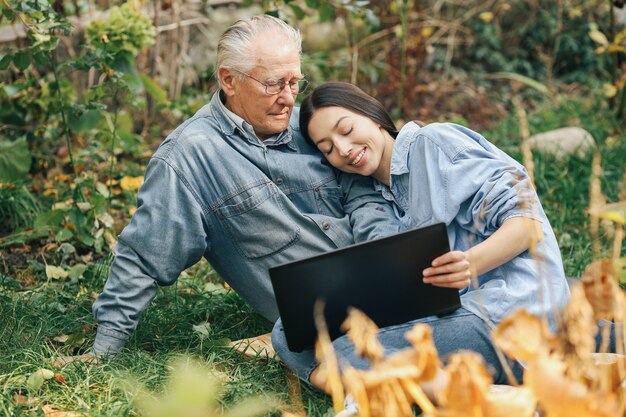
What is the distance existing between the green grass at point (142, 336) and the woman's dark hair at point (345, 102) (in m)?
0.82

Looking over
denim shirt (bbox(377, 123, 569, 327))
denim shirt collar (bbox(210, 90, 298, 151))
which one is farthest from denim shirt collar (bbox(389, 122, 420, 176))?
denim shirt collar (bbox(210, 90, 298, 151))

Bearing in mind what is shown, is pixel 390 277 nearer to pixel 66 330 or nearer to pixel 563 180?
pixel 66 330

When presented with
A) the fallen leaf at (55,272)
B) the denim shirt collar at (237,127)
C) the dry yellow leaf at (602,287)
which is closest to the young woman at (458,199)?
the denim shirt collar at (237,127)

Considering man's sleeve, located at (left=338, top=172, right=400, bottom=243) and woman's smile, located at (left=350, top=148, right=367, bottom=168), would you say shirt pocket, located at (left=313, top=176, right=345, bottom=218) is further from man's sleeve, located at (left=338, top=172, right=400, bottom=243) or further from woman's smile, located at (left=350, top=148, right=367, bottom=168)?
woman's smile, located at (left=350, top=148, right=367, bottom=168)

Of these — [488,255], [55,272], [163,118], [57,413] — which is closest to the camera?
[57,413]

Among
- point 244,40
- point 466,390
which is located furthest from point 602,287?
point 244,40

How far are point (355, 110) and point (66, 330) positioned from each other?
1.30m

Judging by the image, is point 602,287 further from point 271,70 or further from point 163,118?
point 163,118

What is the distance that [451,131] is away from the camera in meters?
2.54

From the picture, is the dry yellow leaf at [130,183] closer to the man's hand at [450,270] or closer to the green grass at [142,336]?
the green grass at [142,336]

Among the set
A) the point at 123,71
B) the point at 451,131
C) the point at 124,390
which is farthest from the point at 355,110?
the point at 123,71

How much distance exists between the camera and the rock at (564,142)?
4629mm

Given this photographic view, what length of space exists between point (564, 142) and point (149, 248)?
301 centimetres

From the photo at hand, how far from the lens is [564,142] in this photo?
4.77 metres
